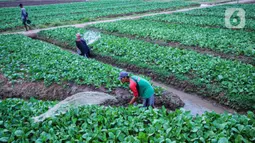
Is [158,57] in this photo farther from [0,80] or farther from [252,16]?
[252,16]

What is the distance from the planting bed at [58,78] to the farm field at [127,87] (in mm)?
41

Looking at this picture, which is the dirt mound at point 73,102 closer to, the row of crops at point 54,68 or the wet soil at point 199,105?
the row of crops at point 54,68

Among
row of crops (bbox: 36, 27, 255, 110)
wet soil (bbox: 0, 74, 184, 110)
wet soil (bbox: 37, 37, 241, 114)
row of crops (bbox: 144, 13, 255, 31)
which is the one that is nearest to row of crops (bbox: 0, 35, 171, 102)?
wet soil (bbox: 0, 74, 184, 110)

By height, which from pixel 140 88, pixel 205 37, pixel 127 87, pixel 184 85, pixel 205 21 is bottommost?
pixel 184 85

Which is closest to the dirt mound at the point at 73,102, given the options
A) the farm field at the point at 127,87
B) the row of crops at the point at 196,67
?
the farm field at the point at 127,87

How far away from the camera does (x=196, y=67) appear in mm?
9742

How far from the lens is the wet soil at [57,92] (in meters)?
7.83

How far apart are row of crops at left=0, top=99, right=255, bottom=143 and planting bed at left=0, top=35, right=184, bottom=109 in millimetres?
2399

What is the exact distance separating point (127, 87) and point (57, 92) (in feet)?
9.02

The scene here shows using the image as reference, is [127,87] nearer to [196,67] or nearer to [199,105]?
[199,105]

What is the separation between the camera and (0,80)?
Result: 9367mm

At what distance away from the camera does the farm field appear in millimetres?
4613

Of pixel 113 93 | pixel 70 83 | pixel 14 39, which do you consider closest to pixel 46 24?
pixel 14 39

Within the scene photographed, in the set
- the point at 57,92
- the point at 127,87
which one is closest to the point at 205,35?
the point at 127,87
